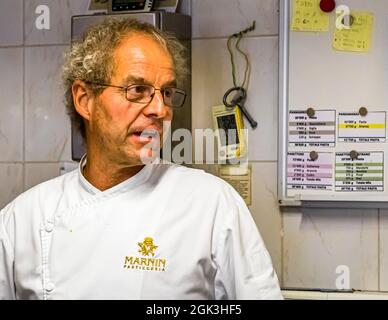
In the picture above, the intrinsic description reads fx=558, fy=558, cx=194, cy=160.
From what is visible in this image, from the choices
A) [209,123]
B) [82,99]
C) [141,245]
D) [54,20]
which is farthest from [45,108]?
[141,245]

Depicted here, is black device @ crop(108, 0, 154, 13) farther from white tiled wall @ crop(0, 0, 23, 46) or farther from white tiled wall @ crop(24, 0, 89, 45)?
white tiled wall @ crop(0, 0, 23, 46)

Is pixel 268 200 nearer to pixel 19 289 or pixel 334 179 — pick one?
pixel 334 179

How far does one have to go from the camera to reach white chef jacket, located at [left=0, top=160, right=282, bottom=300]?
45.6 inches

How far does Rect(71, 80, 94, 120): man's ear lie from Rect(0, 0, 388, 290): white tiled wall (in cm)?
70

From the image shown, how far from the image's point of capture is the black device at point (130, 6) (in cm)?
185

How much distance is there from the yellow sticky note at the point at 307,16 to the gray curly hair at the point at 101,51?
0.67 meters

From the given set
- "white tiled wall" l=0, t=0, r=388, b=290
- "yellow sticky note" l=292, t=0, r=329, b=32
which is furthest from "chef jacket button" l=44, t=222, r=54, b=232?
"yellow sticky note" l=292, t=0, r=329, b=32

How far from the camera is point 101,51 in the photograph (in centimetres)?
126

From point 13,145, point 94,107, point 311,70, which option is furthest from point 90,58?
point 13,145

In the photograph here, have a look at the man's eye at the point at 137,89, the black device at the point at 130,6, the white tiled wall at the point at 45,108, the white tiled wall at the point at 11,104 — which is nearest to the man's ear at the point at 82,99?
the man's eye at the point at 137,89

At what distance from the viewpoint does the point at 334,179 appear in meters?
1.87

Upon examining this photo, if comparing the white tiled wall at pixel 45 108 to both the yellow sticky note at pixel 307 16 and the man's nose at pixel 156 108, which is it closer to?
the yellow sticky note at pixel 307 16

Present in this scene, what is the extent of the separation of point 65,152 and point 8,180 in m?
0.26

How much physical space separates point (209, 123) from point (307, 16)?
488 mm
